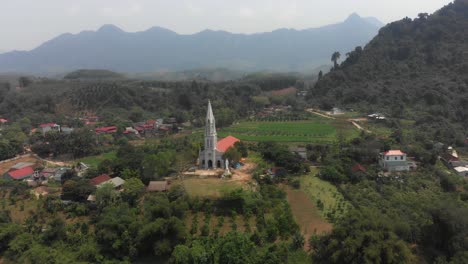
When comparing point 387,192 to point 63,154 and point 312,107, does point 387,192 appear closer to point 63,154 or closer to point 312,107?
point 63,154

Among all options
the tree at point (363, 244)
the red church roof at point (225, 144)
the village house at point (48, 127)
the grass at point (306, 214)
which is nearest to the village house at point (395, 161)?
the grass at point (306, 214)

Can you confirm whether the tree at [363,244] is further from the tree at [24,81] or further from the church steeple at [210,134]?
the tree at [24,81]

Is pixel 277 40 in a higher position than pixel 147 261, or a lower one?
higher

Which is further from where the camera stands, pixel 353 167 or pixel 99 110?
pixel 99 110

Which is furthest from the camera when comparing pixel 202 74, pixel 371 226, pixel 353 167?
pixel 202 74

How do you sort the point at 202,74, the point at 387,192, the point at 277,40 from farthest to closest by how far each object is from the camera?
the point at 277,40 → the point at 202,74 → the point at 387,192

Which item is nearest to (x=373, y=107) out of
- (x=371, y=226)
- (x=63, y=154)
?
(x=371, y=226)

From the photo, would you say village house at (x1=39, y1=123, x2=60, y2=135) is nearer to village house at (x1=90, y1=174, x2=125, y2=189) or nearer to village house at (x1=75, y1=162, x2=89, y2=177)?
village house at (x1=75, y1=162, x2=89, y2=177)
